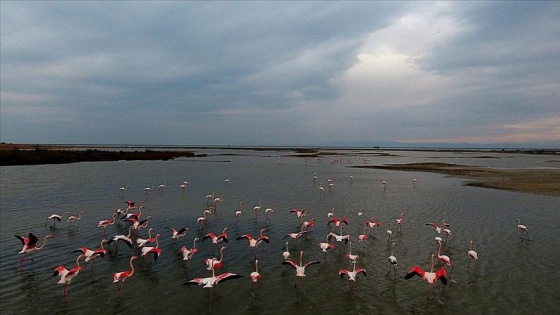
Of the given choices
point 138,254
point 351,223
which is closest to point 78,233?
point 138,254

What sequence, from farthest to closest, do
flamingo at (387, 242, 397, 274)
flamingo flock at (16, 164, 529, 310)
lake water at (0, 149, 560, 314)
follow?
flamingo at (387, 242, 397, 274), flamingo flock at (16, 164, 529, 310), lake water at (0, 149, 560, 314)

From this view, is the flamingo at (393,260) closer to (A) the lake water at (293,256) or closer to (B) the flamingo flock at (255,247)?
(B) the flamingo flock at (255,247)

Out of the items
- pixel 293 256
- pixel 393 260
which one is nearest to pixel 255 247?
pixel 293 256

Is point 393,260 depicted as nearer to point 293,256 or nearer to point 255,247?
point 293,256

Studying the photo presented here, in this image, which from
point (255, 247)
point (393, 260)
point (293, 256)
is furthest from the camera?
point (255, 247)

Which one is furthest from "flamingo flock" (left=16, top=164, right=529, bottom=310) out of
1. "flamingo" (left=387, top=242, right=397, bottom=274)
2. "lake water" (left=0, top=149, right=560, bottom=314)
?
"lake water" (left=0, top=149, right=560, bottom=314)

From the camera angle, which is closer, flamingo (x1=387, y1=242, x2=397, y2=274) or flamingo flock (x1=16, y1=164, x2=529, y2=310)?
flamingo flock (x1=16, y1=164, x2=529, y2=310)

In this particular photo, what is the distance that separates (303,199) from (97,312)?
18.7 m

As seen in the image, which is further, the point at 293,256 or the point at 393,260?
the point at 293,256

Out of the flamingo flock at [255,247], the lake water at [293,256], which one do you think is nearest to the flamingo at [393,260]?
the flamingo flock at [255,247]

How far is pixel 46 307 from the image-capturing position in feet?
30.8

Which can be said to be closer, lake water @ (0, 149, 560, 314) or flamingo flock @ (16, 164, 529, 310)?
lake water @ (0, 149, 560, 314)

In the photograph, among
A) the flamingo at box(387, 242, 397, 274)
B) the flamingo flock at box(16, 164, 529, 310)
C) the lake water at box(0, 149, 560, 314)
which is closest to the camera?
the lake water at box(0, 149, 560, 314)

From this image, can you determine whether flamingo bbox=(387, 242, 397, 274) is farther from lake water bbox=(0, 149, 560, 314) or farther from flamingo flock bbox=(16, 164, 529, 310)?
lake water bbox=(0, 149, 560, 314)
